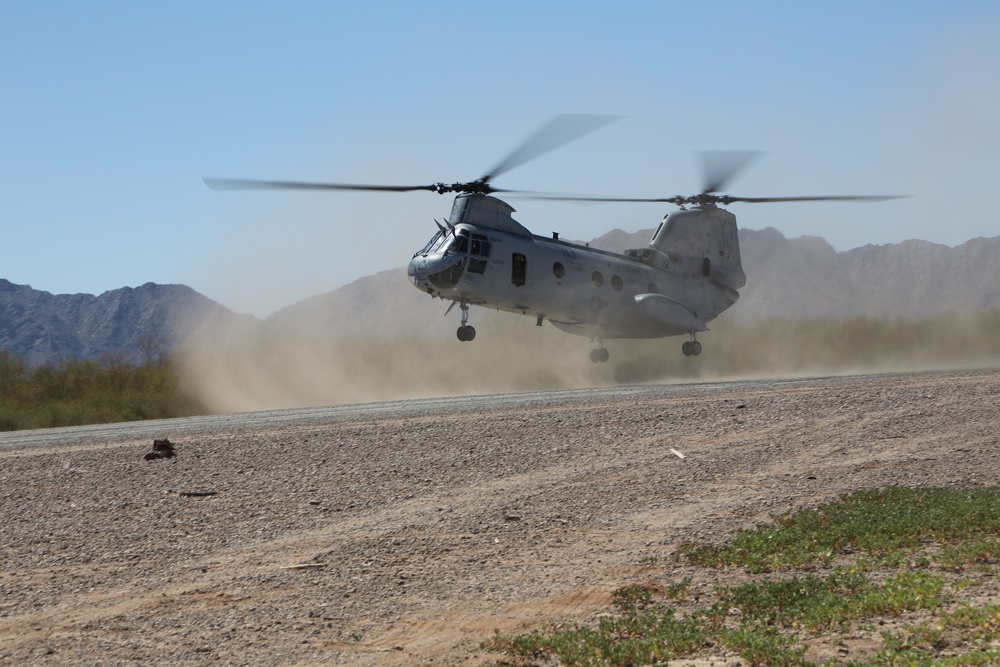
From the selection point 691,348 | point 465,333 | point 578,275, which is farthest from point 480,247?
point 691,348

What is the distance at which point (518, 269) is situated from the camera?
25.8m

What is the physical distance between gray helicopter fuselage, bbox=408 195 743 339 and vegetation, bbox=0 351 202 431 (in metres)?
12.8

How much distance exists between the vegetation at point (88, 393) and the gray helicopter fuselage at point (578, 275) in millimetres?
12849

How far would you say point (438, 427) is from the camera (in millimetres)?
16531

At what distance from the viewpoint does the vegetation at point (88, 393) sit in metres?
32.2

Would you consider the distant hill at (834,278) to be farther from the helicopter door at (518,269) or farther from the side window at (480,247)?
the side window at (480,247)

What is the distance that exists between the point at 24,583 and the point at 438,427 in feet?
25.6

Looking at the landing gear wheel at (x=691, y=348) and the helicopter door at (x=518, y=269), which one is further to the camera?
the landing gear wheel at (x=691, y=348)

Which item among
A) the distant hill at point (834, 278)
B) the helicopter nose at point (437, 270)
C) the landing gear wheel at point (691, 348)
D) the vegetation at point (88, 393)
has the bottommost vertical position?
the vegetation at point (88, 393)

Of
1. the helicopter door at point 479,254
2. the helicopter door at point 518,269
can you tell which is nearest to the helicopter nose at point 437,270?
the helicopter door at point 479,254

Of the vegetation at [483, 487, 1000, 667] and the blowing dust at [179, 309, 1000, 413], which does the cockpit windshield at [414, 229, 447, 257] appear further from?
the vegetation at [483, 487, 1000, 667]

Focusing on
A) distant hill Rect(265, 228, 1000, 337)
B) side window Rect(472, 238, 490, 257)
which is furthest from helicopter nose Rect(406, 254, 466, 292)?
distant hill Rect(265, 228, 1000, 337)

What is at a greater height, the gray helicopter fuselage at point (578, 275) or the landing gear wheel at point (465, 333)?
the gray helicopter fuselage at point (578, 275)

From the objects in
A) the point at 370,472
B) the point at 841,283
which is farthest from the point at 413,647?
the point at 841,283
